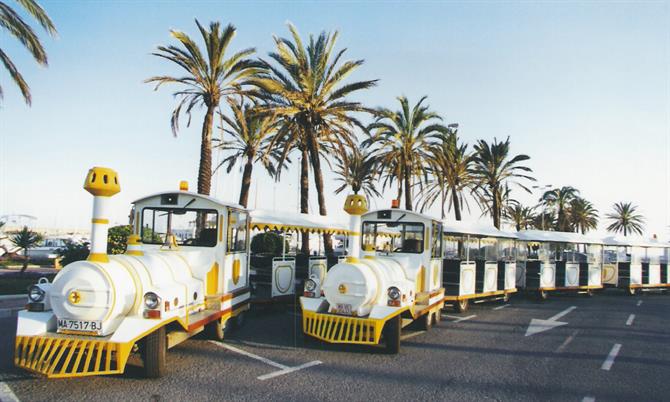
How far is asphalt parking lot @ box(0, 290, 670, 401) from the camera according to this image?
6168 millimetres

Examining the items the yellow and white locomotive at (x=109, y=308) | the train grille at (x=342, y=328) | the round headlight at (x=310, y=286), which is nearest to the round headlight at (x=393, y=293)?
the train grille at (x=342, y=328)

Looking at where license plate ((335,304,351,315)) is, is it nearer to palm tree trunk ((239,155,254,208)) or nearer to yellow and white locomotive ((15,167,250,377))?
yellow and white locomotive ((15,167,250,377))

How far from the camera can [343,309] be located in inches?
336

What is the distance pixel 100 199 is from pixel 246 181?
1747 cm

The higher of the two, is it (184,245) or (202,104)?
(202,104)

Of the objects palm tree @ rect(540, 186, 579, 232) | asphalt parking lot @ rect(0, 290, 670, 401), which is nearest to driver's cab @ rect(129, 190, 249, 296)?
asphalt parking lot @ rect(0, 290, 670, 401)

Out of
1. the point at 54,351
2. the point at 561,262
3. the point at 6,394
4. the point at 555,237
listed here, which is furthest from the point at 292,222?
the point at 555,237

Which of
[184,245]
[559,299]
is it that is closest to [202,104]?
[184,245]

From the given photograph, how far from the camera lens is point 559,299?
61.0ft

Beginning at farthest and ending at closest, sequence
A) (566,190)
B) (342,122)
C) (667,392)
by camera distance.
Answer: (566,190)
(342,122)
(667,392)

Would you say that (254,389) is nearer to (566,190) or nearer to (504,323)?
(504,323)

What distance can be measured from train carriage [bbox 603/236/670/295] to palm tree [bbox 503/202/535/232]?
2799 centimetres

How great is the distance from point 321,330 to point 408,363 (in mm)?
→ 1621

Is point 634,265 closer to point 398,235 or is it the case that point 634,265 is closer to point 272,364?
point 398,235
